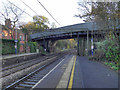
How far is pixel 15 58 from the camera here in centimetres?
1783

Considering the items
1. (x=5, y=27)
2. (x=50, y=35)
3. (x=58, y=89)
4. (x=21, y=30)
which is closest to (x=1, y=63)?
(x=58, y=89)

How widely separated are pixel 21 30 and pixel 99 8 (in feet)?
89.4

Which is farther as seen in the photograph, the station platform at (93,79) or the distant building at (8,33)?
the distant building at (8,33)

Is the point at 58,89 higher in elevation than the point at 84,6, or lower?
lower

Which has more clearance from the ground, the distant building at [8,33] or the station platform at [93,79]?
the distant building at [8,33]

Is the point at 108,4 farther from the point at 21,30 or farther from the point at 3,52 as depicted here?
the point at 21,30

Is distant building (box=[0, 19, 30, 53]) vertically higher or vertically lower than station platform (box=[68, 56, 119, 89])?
higher

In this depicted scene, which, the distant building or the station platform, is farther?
the distant building

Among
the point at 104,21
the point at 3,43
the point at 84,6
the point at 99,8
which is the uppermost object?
the point at 84,6

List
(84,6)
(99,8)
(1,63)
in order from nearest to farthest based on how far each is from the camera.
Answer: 1. (99,8)
2. (1,63)
3. (84,6)

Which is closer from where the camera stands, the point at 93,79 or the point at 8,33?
the point at 93,79

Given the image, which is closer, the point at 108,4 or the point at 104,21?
the point at 108,4

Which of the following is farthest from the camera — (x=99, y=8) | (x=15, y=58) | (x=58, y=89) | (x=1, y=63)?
(x=15, y=58)

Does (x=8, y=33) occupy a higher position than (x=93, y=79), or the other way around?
(x=8, y=33)
